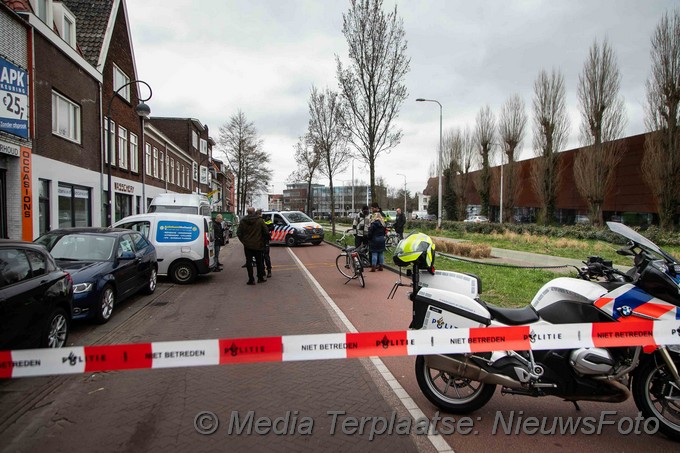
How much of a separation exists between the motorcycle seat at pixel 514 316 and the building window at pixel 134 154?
25.0 meters

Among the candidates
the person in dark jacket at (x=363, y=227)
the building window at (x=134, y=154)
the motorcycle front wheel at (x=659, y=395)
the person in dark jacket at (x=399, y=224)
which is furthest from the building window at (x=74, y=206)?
the motorcycle front wheel at (x=659, y=395)

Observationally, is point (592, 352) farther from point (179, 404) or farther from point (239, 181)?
point (239, 181)

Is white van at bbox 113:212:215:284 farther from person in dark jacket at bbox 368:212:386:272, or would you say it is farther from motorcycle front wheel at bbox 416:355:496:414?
motorcycle front wheel at bbox 416:355:496:414

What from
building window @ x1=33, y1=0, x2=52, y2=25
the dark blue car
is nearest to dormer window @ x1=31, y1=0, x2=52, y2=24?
building window @ x1=33, y1=0, x2=52, y2=25

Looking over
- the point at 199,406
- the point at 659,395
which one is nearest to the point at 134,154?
the point at 199,406

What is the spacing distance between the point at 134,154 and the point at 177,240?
55.5 ft

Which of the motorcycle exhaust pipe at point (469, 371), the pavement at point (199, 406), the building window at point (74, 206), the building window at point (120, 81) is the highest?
the building window at point (120, 81)

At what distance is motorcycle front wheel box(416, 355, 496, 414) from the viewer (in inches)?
141

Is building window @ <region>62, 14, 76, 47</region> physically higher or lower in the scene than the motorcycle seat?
higher

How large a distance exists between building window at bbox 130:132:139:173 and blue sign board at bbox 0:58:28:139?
12.9 meters

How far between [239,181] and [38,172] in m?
34.0

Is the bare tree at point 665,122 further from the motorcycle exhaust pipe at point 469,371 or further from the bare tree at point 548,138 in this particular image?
the motorcycle exhaust pipe at point 469,371

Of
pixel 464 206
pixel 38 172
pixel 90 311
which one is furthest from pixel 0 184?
pixel 464 206

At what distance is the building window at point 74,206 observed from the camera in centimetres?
1567
